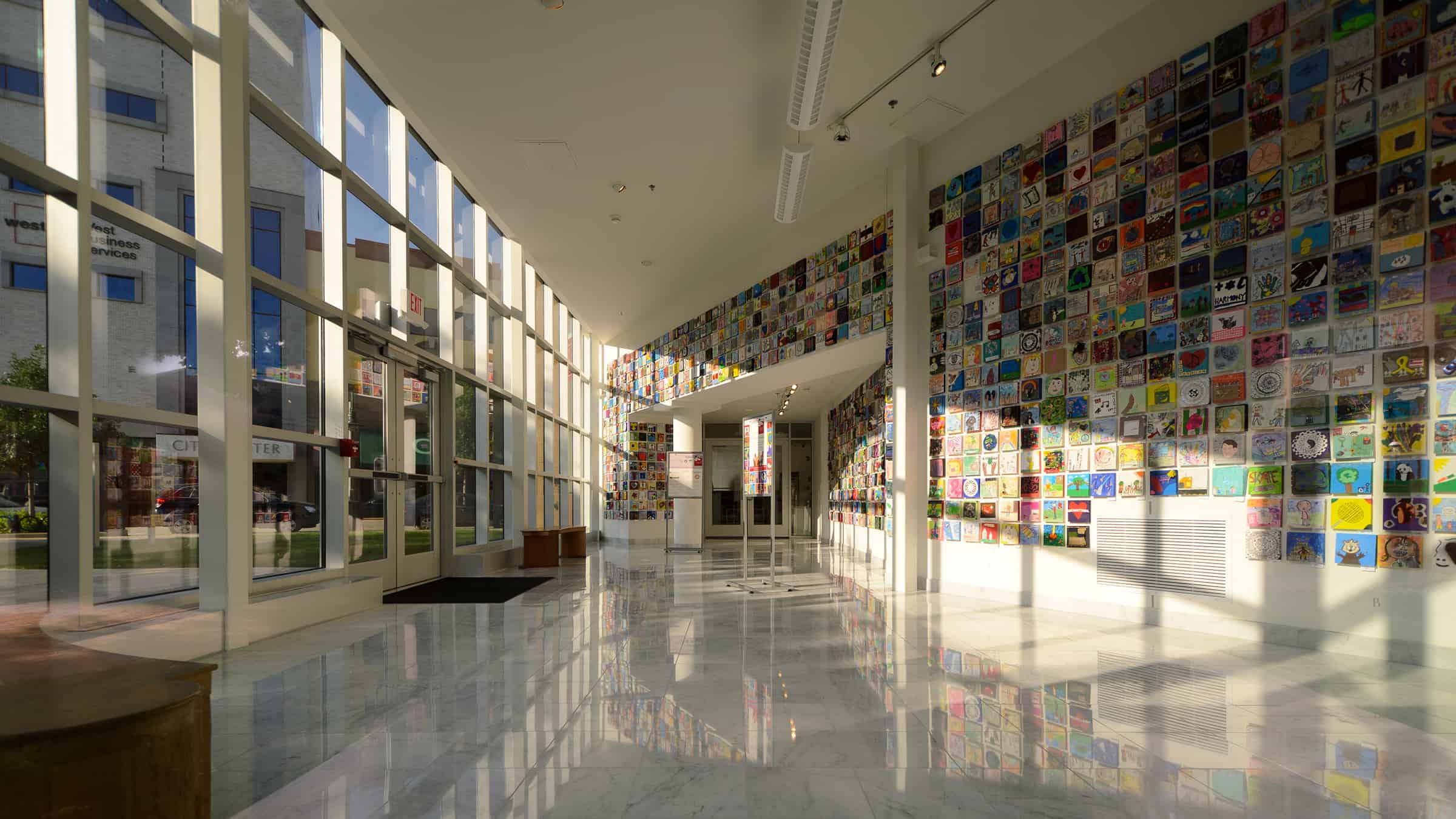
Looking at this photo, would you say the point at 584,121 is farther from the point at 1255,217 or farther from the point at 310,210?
the point at 1255,217

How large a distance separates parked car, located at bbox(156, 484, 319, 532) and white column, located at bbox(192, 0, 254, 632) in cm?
7

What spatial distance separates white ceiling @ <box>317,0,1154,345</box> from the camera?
577 cm

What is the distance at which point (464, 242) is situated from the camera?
10055mm

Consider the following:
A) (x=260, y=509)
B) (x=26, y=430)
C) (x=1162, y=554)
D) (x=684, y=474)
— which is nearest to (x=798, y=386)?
(x=684, y=474)

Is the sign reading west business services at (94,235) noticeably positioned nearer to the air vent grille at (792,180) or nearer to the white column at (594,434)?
the air vent grille at (792,180)

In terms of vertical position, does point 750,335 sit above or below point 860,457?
above

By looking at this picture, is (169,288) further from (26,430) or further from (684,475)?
(684,475)

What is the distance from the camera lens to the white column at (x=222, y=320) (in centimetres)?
482

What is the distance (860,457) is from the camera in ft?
45.9

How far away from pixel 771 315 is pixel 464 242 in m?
4.59

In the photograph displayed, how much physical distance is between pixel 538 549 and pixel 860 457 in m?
6.22

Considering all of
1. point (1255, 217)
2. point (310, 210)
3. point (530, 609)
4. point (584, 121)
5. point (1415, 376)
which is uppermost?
point (584, 121)

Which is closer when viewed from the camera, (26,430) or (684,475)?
(26,430)

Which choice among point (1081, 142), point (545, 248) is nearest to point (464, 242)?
point (545, 248)
